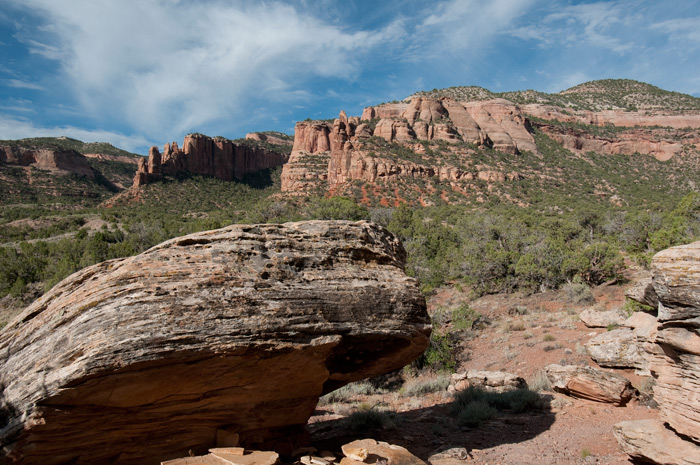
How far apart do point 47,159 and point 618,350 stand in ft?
400

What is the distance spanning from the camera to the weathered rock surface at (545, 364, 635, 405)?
8875 mm

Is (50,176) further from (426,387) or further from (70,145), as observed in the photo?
(426,387)

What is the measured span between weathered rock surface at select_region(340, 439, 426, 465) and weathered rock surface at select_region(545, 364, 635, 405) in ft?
19.3

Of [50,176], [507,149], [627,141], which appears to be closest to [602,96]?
[627,141]

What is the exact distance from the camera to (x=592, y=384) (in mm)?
9195

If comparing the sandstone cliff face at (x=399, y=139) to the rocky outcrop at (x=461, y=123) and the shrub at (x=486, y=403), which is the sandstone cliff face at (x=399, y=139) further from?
the shrub at (x=486, y=403)

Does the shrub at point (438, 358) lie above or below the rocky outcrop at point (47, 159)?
below

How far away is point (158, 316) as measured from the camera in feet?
15.6

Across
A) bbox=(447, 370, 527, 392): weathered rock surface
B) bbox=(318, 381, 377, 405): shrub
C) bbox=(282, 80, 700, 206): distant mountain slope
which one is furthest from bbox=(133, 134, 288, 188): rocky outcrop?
bbox=(447, 370, 527, 392): weathered rock surface

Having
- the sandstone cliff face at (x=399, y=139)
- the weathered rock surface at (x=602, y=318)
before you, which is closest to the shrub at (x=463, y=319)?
the weathered rock surface at (x=602, y=318)

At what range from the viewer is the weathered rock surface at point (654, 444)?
5895mm

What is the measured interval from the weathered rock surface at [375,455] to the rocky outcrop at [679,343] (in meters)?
4.10

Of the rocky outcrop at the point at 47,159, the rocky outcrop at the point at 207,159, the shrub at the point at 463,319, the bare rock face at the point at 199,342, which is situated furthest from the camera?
the rocky outcrop at the point at 207,159

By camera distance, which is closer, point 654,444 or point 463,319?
point 654,444
